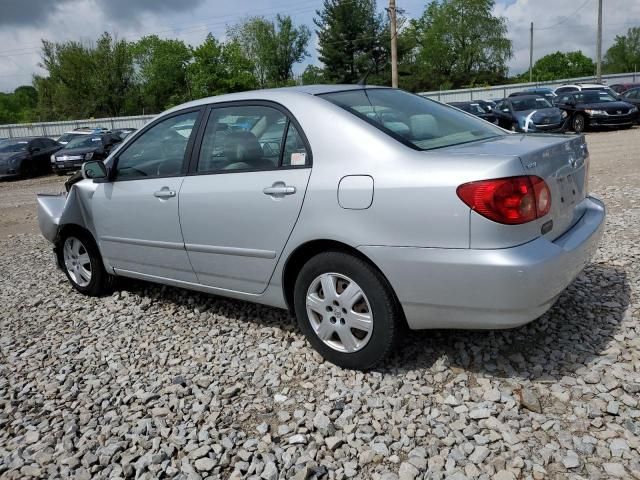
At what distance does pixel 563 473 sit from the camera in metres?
2.25

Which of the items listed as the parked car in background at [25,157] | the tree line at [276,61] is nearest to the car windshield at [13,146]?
the parked car in background at [25,157]

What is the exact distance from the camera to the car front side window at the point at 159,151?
3.90 meters

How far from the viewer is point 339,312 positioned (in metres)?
3.06

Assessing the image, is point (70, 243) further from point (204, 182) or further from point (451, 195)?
point (451, 195)

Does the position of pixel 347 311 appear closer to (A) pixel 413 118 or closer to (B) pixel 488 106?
(A) pixel 413 118

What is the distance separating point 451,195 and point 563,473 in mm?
1265

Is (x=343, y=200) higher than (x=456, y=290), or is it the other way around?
(x=343, y=200)

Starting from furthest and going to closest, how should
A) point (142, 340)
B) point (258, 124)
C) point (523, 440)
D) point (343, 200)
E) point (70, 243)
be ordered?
point (70, 243)
point (142, 340)
point (258, 124)
point (343, 200)
point (523, 440)

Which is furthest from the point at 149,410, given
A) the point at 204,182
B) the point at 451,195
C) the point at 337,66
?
the point at 337,66

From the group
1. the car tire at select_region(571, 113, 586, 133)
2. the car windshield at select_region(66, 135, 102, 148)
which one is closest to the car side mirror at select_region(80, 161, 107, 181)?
the car windshield at select_region(66, 135, 102, 148)

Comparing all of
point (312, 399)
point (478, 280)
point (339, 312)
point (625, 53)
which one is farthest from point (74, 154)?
point (625, 53)

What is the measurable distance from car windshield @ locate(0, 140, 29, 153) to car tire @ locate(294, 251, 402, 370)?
2011 centimetres

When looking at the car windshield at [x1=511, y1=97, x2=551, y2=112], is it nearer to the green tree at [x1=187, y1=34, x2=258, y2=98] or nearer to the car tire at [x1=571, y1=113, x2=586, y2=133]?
the car tire at [x1=571, y1=113, x2=586, y2=133]

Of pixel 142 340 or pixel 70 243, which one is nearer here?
pixel 142 340
